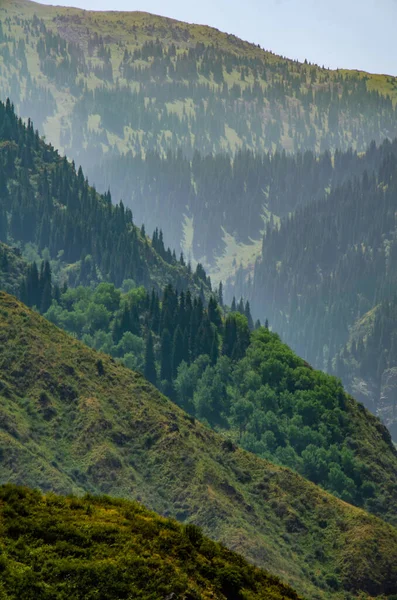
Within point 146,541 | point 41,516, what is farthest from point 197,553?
point 41,516

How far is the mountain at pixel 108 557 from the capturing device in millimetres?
67062

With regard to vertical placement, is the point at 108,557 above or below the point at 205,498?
above

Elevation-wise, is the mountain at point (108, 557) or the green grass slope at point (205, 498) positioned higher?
the mountain at point (108, 557)

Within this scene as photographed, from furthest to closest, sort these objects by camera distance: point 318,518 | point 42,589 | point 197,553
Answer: point 318,518
point 197,553
point 42,589

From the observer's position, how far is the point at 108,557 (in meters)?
70.0

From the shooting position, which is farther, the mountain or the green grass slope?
the green grass slope

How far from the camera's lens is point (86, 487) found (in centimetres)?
18525

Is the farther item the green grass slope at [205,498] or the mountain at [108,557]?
the green grass slope at [205,498]

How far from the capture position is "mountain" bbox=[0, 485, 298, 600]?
67062 mm

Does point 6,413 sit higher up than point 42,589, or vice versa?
point 42,589

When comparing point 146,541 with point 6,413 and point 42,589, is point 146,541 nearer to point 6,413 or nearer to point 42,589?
point 42,589

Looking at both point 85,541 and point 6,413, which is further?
point 6,413

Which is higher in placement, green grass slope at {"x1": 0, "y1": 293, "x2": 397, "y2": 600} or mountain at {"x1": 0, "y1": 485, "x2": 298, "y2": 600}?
mountain at {"x1": 0, "y1": 485, "x2": 298, "y2": 600}

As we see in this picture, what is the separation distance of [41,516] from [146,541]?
5.58 metres
